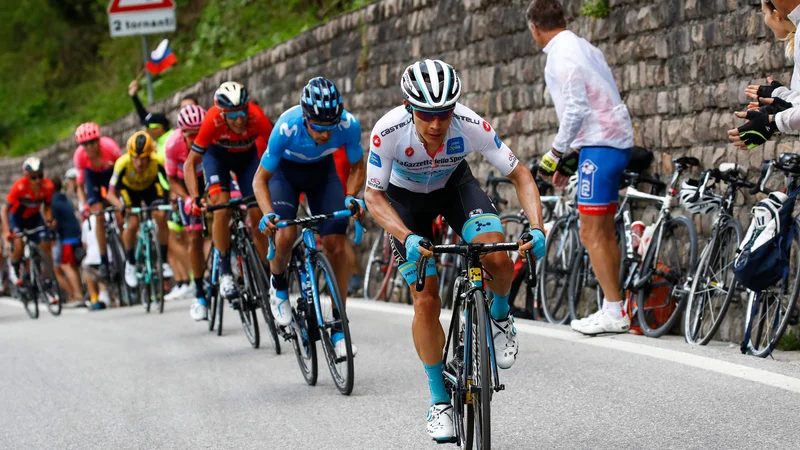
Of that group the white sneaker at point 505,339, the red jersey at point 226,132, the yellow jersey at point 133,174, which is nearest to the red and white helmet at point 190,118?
the red jersey at point 226,132

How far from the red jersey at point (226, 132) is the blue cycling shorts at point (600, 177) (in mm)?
2884

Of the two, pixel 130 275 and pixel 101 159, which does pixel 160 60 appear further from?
pixel 130 275

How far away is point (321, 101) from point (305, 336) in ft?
5.11

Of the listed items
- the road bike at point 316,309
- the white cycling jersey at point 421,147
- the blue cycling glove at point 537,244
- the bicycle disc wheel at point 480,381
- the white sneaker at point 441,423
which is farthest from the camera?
the road bike at point 316,309

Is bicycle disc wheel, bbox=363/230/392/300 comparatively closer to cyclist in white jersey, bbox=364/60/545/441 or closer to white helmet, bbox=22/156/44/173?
white helmet, bbox=22/156/44/173

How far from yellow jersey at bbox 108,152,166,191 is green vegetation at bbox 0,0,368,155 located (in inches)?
391

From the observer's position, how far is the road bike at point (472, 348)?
4902 mm

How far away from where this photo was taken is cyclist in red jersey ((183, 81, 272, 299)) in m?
9.87

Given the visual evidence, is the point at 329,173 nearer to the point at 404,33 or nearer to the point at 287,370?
the point at 287,370

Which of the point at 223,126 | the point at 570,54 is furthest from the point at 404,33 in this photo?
the point at 570,54

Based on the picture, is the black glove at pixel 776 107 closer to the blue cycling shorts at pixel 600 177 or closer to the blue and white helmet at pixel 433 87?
the blue cycling shorts at pixel 600 177

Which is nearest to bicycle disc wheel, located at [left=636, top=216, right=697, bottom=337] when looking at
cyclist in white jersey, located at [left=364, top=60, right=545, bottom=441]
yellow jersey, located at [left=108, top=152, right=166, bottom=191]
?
cyclist in white jersey, located at [left=364, top=60, right=545, bottom=441]

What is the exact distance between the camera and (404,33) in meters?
14.7

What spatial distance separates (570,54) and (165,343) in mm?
4596
